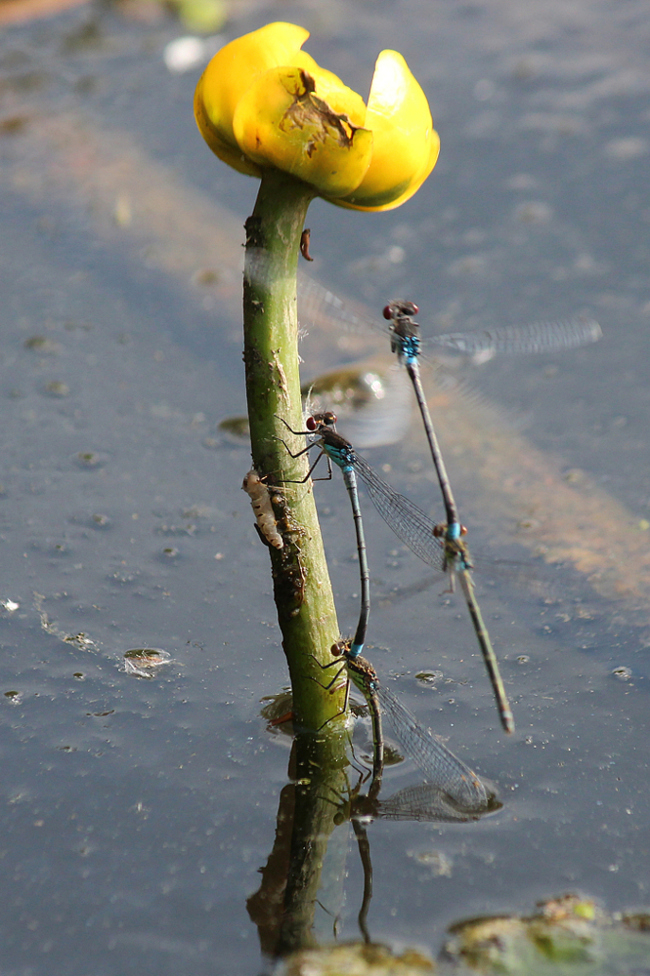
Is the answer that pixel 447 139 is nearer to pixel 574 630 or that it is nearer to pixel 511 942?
pixel 574 630

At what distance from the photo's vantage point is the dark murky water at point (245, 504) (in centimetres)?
152

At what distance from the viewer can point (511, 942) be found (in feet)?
4.49

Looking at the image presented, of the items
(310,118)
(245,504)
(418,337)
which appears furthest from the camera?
(245,504)

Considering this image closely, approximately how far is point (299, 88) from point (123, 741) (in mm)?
1156

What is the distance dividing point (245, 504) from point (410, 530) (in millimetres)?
604

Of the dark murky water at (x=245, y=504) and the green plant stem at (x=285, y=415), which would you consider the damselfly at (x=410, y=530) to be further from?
the dark murky water at (x=245, y=504)

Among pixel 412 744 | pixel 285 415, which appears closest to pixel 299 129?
pixel 285 415

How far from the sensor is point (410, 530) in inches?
77.6

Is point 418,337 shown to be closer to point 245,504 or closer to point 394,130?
point 394,130

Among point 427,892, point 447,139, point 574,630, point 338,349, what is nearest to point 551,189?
point 447,139

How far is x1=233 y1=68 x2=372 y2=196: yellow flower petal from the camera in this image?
123 centimetres

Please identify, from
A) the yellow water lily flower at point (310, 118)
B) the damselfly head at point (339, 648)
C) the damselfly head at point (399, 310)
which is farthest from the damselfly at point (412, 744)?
the yellow water lily flower at point (310, 118)

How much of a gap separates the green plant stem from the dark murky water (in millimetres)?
292

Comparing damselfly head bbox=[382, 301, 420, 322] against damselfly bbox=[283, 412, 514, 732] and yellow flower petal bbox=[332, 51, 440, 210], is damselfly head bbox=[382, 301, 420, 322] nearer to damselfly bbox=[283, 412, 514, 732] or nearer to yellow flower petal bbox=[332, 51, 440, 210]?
damselfly bbox=[283, 412, 514, 732]
